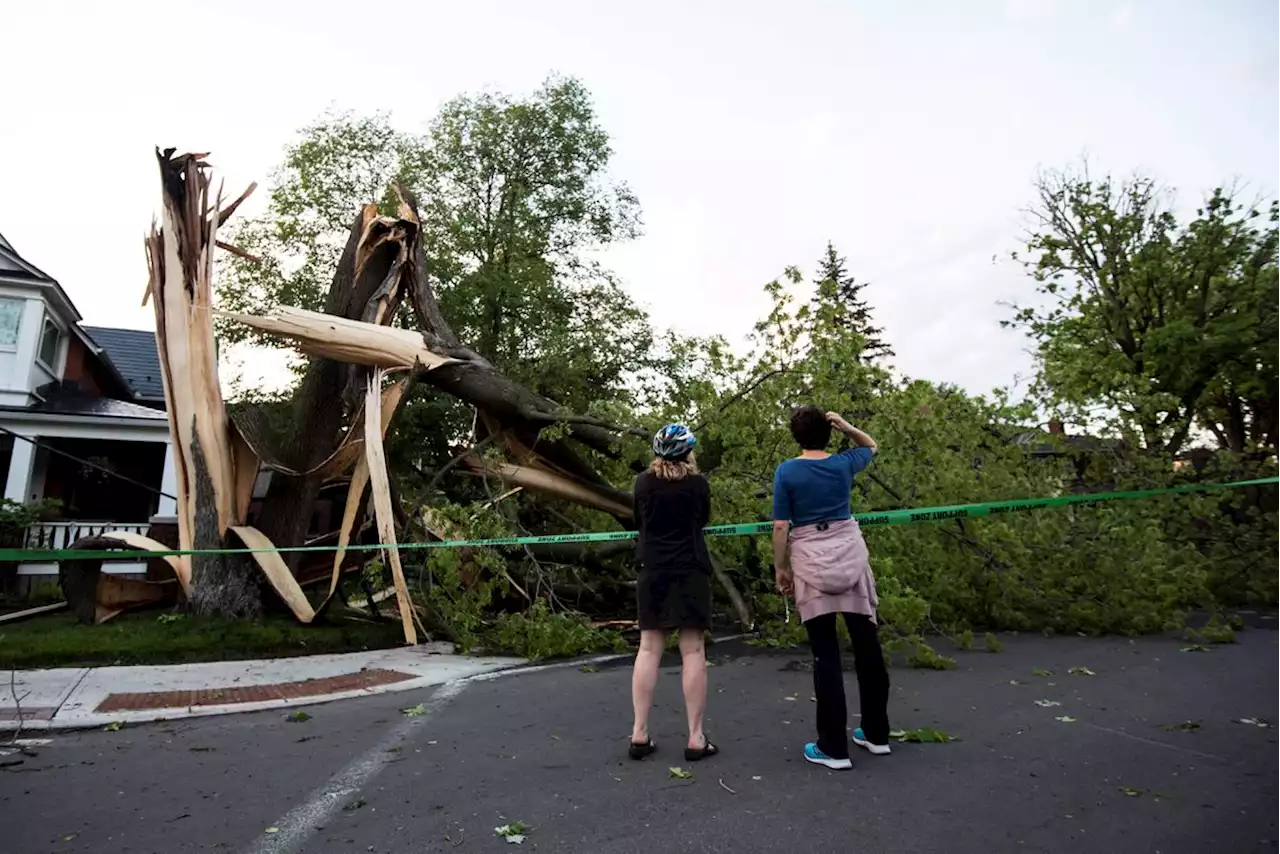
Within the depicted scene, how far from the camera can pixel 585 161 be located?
71.1ft

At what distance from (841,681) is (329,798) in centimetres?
218

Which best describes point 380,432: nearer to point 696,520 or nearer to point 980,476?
point 696,520

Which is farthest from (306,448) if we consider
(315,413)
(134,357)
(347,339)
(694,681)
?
(134,357)

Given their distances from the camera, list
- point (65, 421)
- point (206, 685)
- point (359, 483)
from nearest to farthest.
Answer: point (206, 685) → point (359, 483) → point (65, 421)

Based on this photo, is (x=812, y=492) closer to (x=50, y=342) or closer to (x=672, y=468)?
(x=672, y=468)

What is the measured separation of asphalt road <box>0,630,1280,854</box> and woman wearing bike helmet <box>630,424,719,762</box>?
0.77ft

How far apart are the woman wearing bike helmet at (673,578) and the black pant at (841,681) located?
1.65 ft

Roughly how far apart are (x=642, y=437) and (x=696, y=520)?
4.51 meters

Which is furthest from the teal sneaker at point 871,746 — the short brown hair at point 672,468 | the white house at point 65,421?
the white house at point 65,421

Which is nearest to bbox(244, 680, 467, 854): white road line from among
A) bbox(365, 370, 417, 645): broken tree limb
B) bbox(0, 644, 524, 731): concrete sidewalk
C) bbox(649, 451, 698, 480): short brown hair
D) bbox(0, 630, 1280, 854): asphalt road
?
bbox(0, 630, 1280, 854): asphalt road

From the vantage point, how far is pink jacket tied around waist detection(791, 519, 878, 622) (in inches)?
146

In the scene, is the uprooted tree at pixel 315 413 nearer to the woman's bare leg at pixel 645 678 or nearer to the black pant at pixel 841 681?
the woman's bare leg at pixel 645 678

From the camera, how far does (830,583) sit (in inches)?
146

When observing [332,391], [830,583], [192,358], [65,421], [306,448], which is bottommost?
[830,583]
